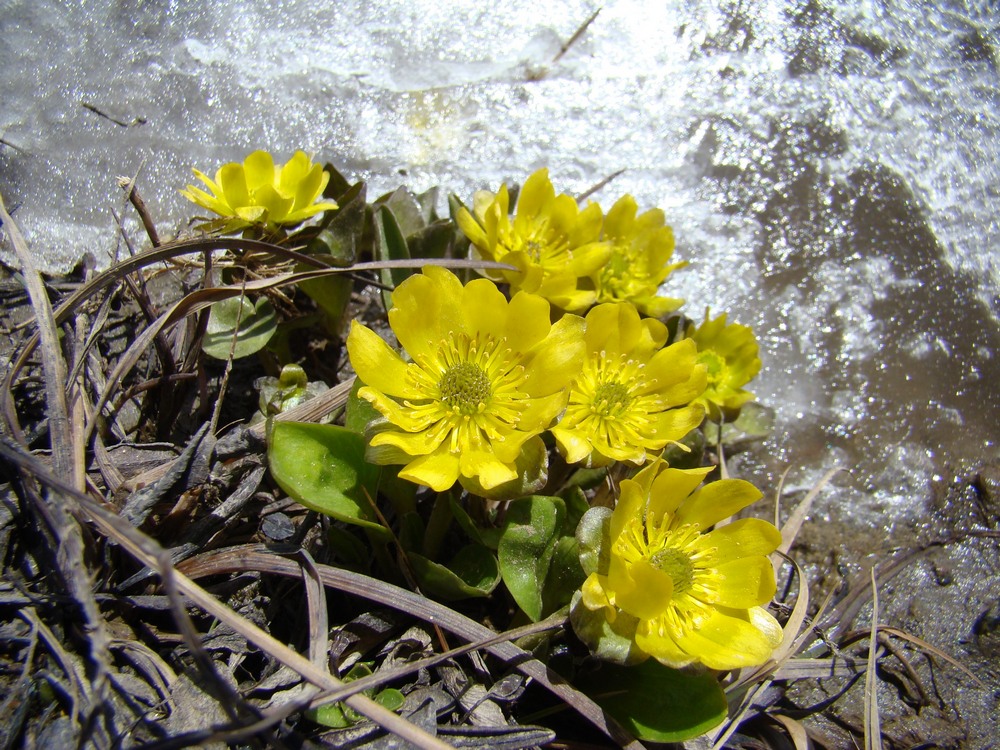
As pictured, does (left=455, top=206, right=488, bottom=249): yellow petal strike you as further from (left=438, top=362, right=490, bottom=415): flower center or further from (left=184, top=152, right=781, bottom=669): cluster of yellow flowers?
(left=438, top=362, right=490, bottom=415): flower center

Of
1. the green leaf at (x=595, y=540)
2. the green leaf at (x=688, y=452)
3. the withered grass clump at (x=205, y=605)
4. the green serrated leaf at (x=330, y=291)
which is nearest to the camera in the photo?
the withered grass clump at (x=205, y=605)

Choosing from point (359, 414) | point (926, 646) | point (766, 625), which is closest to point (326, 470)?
point (359, 414)

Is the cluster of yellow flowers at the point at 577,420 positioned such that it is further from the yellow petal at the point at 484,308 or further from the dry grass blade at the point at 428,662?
the dry grass blade at the point at 428,662

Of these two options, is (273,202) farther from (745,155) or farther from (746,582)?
(745,155)

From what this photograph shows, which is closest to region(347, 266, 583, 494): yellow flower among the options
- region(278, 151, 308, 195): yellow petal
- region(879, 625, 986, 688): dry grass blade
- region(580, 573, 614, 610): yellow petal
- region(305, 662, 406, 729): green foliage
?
region(580, 573, 614, 610): yellow petal

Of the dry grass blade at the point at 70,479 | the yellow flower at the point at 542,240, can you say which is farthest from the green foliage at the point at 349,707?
the yellow flower at the point at 542,240

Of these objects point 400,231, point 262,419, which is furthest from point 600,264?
point 262,419
